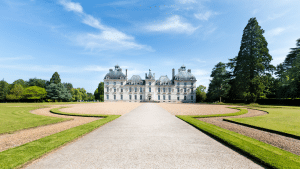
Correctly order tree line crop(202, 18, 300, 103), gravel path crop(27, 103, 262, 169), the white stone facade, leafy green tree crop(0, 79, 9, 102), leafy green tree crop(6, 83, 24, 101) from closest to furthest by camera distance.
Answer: gravel path crop(27, 103, 262, 169) < tree line crop(202, 18, 300, 103) < leafy green tree crop(6, 83, 24, 101) < leafy green tree crop(0, 79, 9, 102) < the white stone facade

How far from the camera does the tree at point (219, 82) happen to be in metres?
44.1

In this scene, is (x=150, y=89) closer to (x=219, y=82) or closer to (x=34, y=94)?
(x=219, y=82)

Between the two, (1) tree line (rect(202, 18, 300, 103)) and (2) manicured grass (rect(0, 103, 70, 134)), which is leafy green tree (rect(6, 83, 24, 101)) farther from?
(1) tree line (rect(202, 18, 300, 103))

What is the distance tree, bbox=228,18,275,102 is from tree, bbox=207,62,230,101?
11.1 metres

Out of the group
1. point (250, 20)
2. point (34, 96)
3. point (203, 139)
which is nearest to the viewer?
point (203, 139)

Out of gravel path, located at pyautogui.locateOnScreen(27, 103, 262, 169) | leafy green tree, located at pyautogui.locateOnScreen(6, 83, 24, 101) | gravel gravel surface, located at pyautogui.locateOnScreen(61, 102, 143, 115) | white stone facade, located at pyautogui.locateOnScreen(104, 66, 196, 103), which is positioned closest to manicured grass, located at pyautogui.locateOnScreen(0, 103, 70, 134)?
gravel gravel surface, located at pyautogui.locateOnScreen(61, 102, 143, 115)

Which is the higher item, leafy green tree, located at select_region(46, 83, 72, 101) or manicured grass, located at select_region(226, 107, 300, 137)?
leafy green tree, located at select_region(46, 83, 72, 101)

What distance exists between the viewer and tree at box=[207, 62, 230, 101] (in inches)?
1738

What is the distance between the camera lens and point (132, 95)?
59.7 meters

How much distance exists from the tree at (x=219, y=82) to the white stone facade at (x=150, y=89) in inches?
526

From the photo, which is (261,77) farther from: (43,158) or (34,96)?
(34,96)

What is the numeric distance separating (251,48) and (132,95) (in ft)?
143

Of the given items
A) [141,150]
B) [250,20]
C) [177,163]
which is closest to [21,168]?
[141,150]

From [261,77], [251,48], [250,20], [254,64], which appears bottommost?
[261,77]
